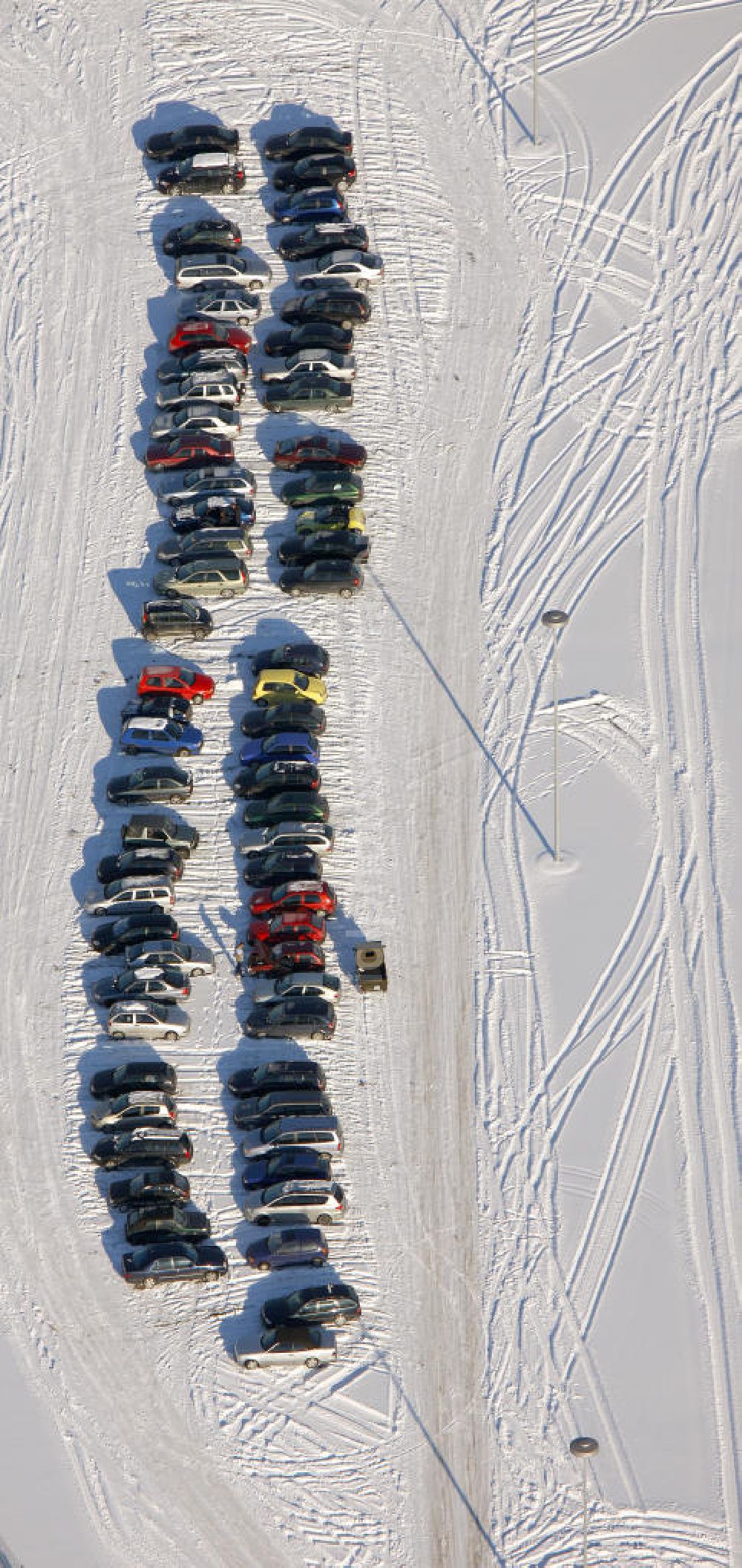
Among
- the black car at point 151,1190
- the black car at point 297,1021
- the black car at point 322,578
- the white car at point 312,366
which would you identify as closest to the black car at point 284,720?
the black car at point 322,578

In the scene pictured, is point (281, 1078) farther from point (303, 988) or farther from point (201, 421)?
point (201, 421)

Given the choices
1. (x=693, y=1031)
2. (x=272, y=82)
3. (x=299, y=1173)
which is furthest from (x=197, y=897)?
(x=272, y=82)

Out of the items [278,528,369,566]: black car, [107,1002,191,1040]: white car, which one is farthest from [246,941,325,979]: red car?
[278,528,369,566]: black car

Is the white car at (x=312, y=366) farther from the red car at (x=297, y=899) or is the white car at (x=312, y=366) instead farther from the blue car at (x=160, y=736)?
the red car at (x=297, y=899)

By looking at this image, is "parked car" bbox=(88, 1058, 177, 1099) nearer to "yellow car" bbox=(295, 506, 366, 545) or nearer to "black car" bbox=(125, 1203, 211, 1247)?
"black car" bbox=(125, 1203, 211, 1247)

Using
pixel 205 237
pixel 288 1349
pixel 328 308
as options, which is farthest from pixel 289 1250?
pixel 205 237

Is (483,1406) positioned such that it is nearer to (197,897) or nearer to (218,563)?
(197,897)
